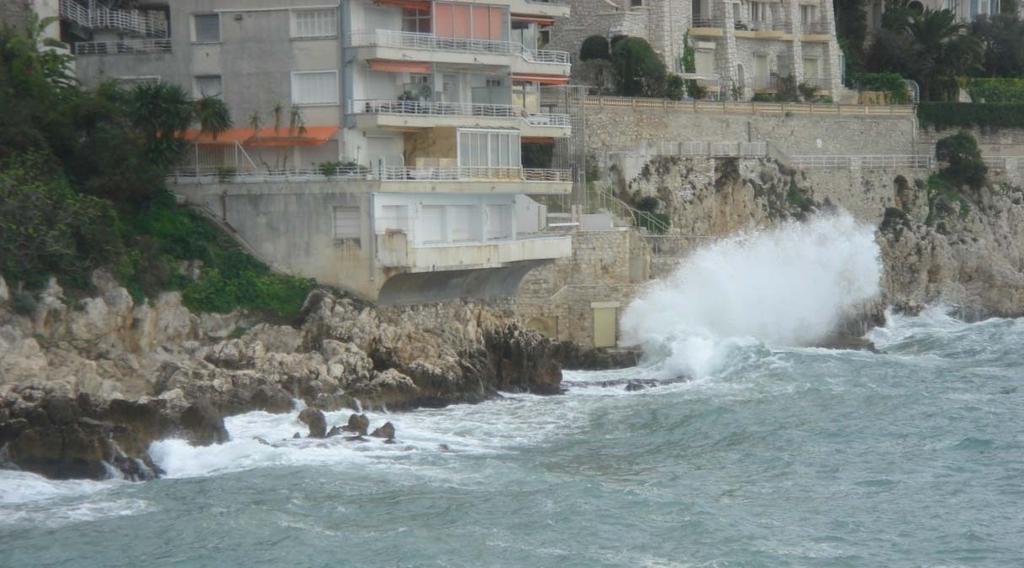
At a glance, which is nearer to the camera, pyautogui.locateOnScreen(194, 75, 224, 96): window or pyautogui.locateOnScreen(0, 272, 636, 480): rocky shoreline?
pyautogui.locateOnScreen(0, 272, 636, 480): rocky shoreline

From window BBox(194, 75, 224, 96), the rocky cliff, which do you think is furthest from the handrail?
window BBox(194, 75, 224, 96)

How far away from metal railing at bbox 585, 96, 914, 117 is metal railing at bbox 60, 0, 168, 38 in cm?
1427

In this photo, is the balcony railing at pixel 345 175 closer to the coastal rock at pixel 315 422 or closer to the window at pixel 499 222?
the window at pixel 499 222

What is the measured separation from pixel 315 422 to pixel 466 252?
8468mm

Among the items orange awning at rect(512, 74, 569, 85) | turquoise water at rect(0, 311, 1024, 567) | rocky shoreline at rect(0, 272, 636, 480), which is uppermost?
orange awning at rect(512, 74, 569, 85)

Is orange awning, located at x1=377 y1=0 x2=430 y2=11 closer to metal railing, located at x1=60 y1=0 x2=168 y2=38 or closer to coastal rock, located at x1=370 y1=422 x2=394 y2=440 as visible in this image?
metal railing, located at x1=60 y1=0 x2=168 y2=38

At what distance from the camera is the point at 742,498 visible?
3712 cm

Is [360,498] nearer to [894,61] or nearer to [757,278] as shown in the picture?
[757,278]

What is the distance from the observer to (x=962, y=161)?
7156 centimetres

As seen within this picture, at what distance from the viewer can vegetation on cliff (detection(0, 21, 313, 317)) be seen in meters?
41.6

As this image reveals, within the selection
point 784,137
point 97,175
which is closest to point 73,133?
point 97,175

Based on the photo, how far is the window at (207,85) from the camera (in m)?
48.8

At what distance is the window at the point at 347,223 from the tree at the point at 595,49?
72.5ft

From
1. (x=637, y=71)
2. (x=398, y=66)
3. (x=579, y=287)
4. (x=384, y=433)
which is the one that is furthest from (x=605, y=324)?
(x=637, y=71)
